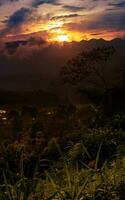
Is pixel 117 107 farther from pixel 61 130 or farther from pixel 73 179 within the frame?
pixel 73 179

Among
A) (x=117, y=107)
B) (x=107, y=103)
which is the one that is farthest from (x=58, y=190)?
(x=107, y=103)

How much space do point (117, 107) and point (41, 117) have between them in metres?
3.72

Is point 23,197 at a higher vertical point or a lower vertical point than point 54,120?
higher

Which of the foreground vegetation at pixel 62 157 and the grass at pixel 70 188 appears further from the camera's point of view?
the foreground vegetation at pixel 62 157

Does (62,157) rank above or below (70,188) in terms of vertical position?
above

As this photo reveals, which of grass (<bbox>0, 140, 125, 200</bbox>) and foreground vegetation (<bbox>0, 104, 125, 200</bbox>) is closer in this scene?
grass (<bbox>0, 140, 125, 200</bbox>)

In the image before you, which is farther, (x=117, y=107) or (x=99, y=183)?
(x=117, y=107)

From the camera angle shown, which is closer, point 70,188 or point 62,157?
point 70,188

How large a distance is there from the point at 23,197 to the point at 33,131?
1289 centimetres

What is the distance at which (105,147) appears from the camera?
11.0 m

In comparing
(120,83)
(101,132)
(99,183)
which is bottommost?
(120,83)

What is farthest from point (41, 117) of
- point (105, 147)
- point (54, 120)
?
point (105, 147)

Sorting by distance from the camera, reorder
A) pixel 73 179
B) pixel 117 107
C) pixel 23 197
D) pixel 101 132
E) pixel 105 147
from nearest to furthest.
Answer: pixel 23 197 → pixel 73 179 → pixel 105 147 → pixel 101 132 → pixel 117 107

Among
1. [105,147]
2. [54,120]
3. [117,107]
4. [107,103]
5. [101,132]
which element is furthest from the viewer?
[107,103]
